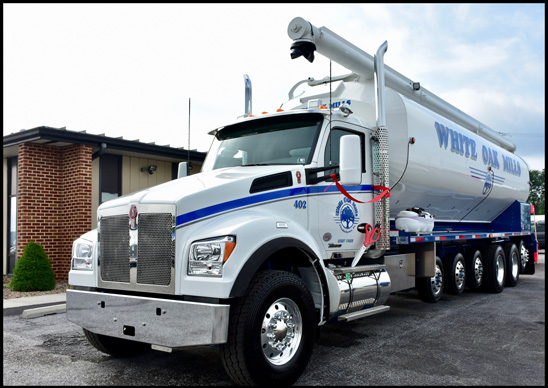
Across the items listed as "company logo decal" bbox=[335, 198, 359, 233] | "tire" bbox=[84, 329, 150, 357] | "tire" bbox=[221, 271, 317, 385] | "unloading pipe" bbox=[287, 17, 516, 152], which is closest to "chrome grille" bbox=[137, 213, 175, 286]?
"tire" bbox=[221, 271, 317, 385]

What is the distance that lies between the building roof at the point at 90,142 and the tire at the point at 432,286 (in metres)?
4.95

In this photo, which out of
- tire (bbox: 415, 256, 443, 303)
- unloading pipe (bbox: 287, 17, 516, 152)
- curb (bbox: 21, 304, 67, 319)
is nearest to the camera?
unloading pipe (bbox: 287, 17, 516, 152)

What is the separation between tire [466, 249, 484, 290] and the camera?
981 cm

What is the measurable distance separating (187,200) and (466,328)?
4.46 meters

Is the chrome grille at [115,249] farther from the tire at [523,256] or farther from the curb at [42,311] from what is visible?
the tire at [523,256]

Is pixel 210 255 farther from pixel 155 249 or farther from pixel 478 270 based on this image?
pixel 478 270

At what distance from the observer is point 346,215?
18.6 feet

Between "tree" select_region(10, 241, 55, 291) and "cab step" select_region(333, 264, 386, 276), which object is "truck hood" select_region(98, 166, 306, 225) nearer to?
"cab step" select_region(333, 264, 386, 276)

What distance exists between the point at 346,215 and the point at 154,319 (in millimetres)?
2583

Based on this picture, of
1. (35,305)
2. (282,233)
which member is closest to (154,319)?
(282,233)

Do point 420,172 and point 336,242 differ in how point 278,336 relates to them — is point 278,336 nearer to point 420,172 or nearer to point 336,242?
point 336,242

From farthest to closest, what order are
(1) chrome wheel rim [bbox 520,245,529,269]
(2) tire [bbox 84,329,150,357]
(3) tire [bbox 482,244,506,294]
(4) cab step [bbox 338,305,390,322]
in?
(1) chrome wheel rim [bbox 520,245,529,269], (3) tire [bbox 482,244,506,294], (4) cab step [bbox 338,305,390,322], (2) tire [bbox 84,329,150,357]

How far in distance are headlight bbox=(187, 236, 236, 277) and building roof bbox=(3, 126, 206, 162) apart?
19.0 feet

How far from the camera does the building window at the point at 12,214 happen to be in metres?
12.2
